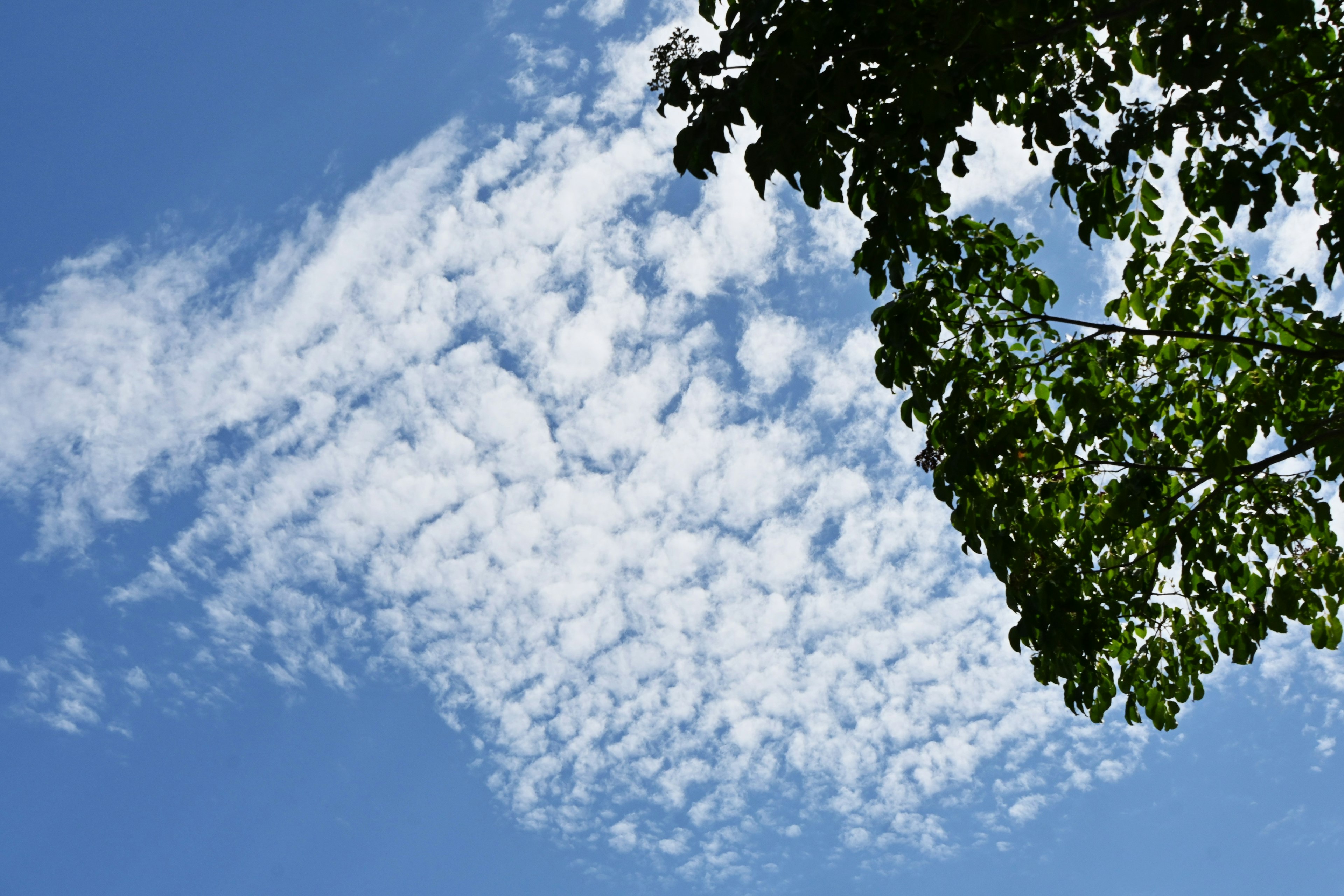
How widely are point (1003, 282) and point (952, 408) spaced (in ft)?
2.99

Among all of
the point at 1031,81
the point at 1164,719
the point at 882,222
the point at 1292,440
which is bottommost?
the point at 1164,719

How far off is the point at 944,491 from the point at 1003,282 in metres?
1.44

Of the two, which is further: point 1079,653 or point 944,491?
point 944,491

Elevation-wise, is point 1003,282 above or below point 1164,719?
above

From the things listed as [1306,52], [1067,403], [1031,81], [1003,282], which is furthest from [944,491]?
[1306,52]

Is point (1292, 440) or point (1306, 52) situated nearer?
point (1306, 52)

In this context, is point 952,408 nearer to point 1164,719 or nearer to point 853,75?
point 853,75

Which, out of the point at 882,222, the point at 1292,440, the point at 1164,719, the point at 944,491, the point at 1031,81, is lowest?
the point at 1164,719

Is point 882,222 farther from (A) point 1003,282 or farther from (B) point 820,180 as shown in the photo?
(A) point 1003,282

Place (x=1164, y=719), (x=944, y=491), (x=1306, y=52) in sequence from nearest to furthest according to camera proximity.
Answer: (x=1306, y=52)
(x=944, y=491)
(x=1164, y=719)

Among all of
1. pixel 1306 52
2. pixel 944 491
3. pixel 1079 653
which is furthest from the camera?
pixel 944 491

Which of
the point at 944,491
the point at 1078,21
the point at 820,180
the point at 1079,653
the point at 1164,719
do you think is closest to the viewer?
the point at 1078,21

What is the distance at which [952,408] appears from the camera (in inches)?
257

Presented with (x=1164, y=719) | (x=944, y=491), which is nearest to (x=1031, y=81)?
(x=944, y=491)
